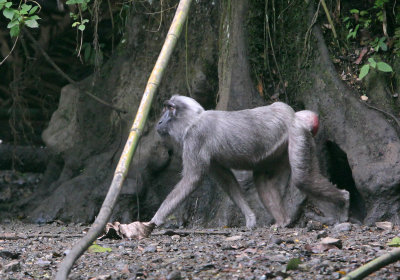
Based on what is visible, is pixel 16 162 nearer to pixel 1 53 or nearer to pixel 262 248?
pixel 1 53

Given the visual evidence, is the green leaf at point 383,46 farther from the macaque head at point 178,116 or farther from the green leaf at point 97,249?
the green leaf at point 97,249

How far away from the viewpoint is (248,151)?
725cm

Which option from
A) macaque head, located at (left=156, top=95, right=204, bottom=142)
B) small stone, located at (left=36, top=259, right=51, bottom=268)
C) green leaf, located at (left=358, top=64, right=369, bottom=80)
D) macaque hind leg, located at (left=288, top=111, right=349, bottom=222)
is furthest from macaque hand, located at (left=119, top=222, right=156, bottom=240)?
green leaf, located at (left=358, top=64, right=369, bottom=80)

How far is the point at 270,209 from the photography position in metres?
7.46

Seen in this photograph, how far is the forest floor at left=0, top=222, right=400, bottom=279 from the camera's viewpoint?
3.91 meters

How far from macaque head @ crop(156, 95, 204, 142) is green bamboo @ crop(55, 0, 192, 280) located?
2.34 m

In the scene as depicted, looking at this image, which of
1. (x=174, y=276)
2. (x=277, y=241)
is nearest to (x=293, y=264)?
(x=174, y=276)

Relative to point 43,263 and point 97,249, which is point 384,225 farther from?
point 43,263

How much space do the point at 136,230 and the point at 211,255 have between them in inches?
68.3

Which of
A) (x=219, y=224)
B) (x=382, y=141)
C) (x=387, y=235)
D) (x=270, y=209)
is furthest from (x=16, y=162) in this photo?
(x=387, y=235)

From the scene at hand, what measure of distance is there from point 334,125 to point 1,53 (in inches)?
247

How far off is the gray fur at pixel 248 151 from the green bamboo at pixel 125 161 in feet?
7.59

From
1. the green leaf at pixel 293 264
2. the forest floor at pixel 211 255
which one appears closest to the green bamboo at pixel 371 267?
the forest floor at pixel 211 255

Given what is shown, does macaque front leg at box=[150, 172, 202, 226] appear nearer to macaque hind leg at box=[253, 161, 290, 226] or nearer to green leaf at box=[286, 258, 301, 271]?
macaque hind leg at box=[253, 161, 290, 226]
